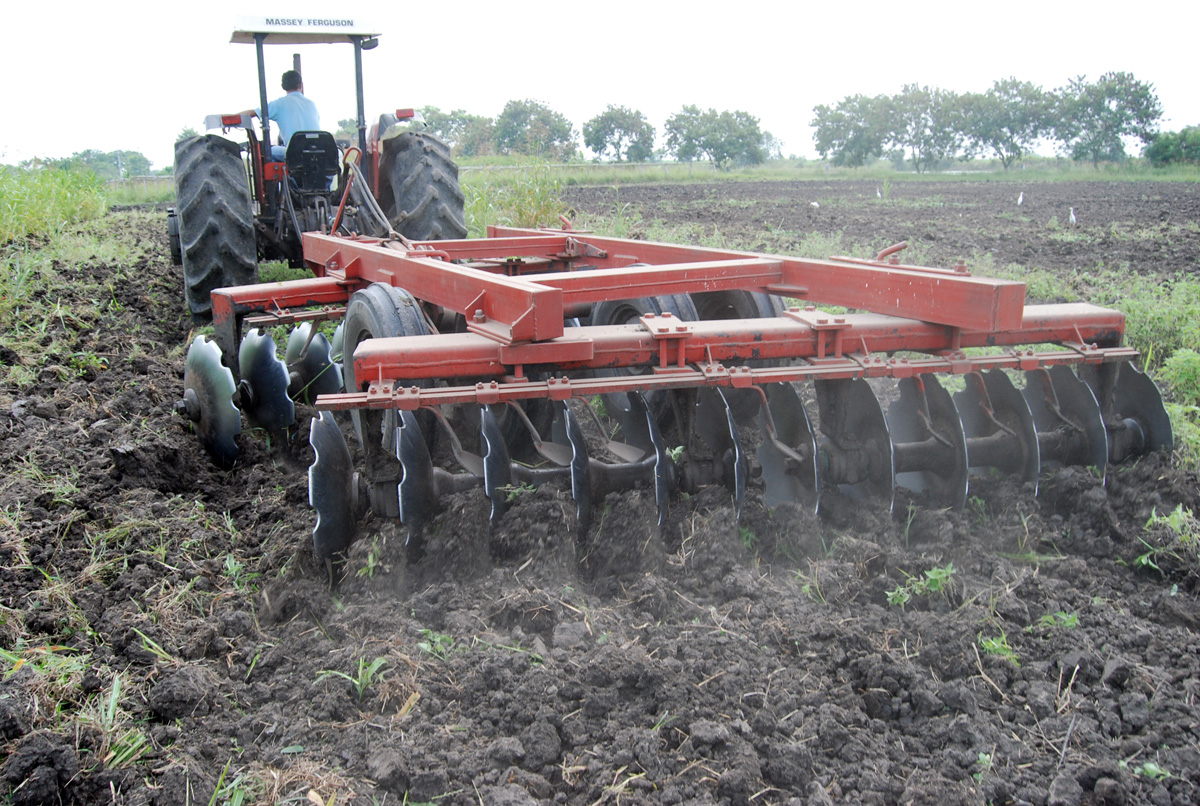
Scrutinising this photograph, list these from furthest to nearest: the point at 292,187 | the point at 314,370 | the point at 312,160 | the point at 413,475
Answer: the point at 292,187 < the point at 312,160 < the point at 314,370 < the point at 413,475

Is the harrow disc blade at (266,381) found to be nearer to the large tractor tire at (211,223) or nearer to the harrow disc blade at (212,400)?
the harrow disc blade at (212,400)

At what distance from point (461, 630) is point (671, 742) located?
73 centimetres

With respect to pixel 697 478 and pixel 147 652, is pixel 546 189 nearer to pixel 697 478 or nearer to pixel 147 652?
pixel 697 478

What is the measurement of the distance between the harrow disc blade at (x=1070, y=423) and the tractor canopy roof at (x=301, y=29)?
17.4 feet

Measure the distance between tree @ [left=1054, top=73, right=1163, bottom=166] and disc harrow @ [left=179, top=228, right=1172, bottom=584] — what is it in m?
59.1

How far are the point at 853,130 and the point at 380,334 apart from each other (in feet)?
230

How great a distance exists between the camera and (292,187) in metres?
5.95

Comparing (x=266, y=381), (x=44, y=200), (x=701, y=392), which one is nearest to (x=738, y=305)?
(x=701, y=392)

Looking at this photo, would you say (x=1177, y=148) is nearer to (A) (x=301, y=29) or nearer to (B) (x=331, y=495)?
(A) (x=301, y=29)

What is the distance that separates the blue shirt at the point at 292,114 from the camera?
6410 millimetres

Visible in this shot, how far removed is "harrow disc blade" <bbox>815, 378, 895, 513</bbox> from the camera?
10.4ft

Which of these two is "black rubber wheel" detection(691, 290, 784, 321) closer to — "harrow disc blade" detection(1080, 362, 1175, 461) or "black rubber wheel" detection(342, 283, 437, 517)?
"harrow disc blade" detection(1080, 362, 1175, 461)

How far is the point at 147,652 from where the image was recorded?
8.00 feet

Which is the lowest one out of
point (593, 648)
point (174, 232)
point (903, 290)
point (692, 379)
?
point (593, 648)
